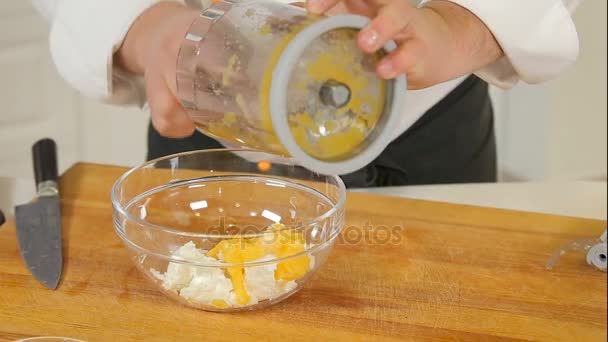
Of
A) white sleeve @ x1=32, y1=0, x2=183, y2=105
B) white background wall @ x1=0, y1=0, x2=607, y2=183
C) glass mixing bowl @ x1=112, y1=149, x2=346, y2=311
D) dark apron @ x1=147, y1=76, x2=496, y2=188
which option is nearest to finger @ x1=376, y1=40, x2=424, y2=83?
glass mixing bowl @ x1=112, y1=149, x2=346, y2=311

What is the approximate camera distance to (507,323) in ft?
2.58

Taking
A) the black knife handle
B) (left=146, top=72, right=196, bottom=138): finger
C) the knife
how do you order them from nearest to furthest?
(left=146, top=72, right=196, bottom=138): finger, the knife, the black knife handle

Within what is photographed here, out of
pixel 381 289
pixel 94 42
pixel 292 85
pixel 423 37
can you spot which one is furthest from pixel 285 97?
pixel 94 42

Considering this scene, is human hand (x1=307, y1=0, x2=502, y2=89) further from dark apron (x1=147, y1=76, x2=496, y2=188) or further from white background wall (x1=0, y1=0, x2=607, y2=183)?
white background wall (x1=0, y1=0, x2=607, y2=183)

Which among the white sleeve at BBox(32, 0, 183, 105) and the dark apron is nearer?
the white sleeve at BBox(32, 0, 183, 105)

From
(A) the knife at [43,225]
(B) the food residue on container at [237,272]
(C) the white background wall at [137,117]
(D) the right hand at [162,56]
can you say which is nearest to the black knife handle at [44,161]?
(A) the knife at [43,225]

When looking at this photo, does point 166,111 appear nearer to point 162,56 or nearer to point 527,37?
point 162,56

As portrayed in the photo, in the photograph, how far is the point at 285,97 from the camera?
57cm

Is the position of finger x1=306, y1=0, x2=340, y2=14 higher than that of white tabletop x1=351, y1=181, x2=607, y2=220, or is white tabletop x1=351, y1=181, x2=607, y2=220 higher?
finger x1=306, y1=0, x2=340, y2=14

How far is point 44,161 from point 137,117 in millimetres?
1040

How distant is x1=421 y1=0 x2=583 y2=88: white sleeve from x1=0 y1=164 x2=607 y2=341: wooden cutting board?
0.18 meters

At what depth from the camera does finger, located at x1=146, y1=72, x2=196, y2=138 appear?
2.45ft

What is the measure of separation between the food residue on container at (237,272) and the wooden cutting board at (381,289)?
0.02 m

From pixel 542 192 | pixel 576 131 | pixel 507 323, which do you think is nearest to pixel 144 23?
pixel 507 323
